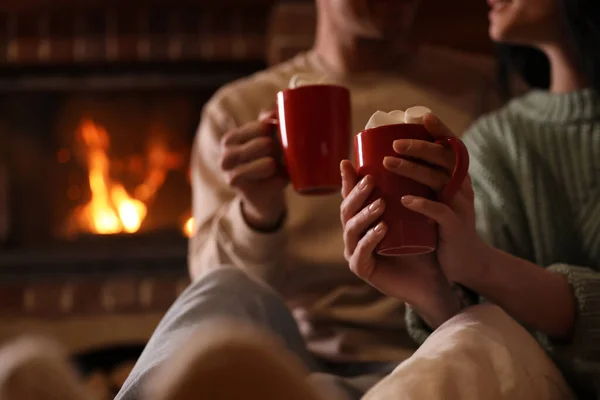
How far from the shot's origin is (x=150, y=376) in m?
0.59

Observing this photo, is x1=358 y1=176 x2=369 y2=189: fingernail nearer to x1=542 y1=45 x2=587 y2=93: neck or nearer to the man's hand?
the man's hand

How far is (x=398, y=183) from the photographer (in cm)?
62

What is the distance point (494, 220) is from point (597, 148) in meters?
0.16

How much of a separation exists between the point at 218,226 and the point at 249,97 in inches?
10.5

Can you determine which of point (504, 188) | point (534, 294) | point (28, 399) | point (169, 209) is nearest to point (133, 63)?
point (169, 209)

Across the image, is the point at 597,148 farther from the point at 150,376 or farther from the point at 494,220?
the point at 150,376

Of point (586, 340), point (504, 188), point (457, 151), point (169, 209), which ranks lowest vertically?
point (169, 209)

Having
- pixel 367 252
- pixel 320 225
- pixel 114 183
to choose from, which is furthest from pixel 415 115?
pixel 114 183

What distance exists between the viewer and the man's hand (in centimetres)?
83

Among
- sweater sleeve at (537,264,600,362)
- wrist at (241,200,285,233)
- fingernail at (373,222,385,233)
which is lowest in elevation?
sweater sleeve at (537,264,600,362)

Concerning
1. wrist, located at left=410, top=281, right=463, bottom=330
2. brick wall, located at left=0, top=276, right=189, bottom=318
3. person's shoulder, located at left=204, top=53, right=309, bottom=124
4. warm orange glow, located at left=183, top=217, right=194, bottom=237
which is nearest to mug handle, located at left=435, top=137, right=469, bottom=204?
wrist, located at left=410, top=281, right=463, bottom=330

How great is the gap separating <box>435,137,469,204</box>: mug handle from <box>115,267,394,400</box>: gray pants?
206mm

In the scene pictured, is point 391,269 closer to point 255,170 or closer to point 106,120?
point 255,170

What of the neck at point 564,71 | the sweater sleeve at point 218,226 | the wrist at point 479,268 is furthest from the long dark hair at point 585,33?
the sweater sleeve at point 218,226
